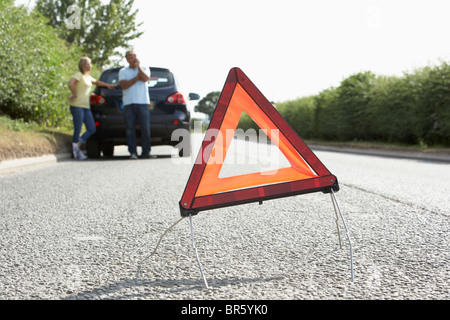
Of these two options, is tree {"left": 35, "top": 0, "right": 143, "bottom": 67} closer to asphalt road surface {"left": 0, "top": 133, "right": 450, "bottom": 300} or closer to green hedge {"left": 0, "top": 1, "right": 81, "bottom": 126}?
green hedge {"left": 0, "top": 1, "right": 81, "bottom": 126}

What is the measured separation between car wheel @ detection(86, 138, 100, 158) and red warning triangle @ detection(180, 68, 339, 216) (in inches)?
328

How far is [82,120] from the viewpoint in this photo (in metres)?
10.4

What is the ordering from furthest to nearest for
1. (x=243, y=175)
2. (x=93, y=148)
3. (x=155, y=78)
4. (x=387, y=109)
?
(x=387, y=109) → (x=93, y=148) → (x=155, y=78) → (x=243, y=175)

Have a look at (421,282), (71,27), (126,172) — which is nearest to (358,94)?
(126,172)

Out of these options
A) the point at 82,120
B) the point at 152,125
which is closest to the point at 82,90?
the point at 82,120

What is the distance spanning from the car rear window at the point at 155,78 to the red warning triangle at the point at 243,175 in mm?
7801

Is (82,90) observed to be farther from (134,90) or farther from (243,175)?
(243,175)

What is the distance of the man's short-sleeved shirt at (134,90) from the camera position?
9.55 m

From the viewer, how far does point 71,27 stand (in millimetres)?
30844

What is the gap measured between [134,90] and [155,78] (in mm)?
1014

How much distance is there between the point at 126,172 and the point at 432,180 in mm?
5086

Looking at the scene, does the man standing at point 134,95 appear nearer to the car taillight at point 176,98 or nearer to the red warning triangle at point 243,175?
the car taillight at point 176,98

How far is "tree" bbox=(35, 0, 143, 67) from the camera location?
101 feet

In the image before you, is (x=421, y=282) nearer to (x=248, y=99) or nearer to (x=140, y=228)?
(x=248, y=99)
